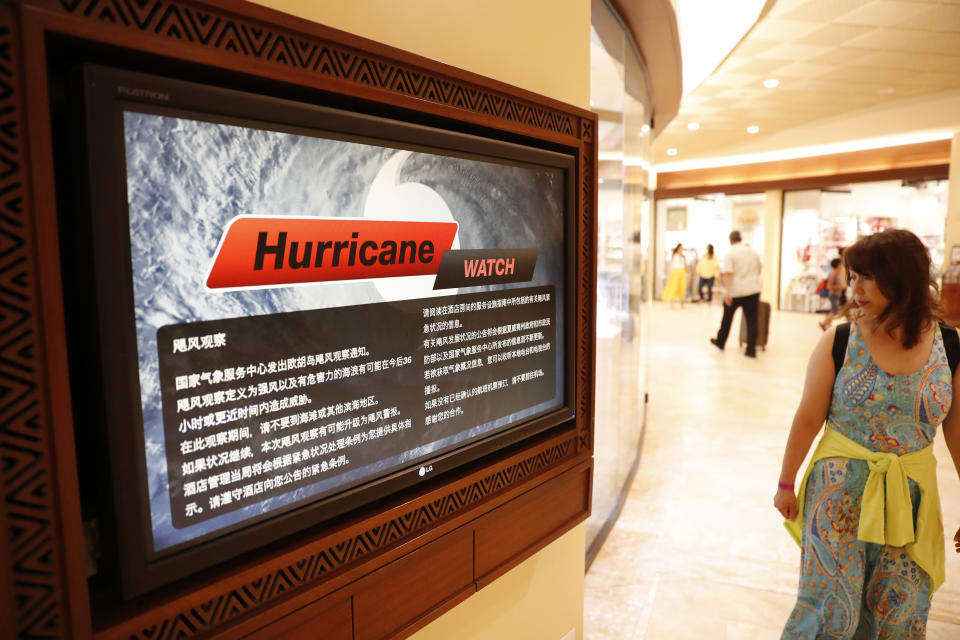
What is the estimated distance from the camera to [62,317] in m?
0.72

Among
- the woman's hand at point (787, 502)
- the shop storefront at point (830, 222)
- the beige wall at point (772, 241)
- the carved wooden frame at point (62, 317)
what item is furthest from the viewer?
the beige wall at point (772, 241)

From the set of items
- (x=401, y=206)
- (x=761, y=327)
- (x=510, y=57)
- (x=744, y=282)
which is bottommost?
(x=761, y=327)

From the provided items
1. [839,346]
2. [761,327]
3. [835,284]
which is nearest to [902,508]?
[839,346]

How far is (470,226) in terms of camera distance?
1332 mm

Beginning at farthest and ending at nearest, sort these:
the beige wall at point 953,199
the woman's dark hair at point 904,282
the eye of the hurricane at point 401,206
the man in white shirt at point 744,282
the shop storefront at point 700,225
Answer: the shop storefront at point 700,225
the beige wall at point 953,199
the man in white shirt at point 744,282
the woman's dark hair at point 904,282
the eye of the hurricane at point 401,206

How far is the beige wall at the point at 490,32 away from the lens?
1.15 m

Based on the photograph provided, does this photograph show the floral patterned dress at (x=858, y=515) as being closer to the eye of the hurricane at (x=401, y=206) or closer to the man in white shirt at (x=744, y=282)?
the eye of the hurricane at (x=401, y=206)

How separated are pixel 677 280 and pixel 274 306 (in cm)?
1364

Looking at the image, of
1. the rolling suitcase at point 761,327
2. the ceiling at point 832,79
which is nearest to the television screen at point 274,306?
the ceiling at point 832,79

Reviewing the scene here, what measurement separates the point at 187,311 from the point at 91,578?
419mm

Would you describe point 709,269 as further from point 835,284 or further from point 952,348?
point 952,348

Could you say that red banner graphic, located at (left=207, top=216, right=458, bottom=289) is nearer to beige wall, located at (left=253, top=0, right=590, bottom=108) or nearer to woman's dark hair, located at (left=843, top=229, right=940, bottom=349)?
beige wall, located at (left=253, top=0, right=590, bottom=108)

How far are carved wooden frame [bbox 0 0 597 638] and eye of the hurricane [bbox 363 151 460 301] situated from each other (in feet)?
0.47

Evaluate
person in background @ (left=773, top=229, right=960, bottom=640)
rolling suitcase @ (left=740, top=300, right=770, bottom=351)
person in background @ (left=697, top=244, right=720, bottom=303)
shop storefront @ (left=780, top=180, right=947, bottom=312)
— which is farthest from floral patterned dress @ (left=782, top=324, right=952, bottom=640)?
shop storefront @ (left=780, top=180, right=947, bottom=312)
